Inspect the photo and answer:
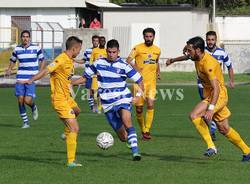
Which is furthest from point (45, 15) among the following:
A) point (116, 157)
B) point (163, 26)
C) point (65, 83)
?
point (65, 83)

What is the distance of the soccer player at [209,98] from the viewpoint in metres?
12.1

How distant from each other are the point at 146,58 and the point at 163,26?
1321 inches

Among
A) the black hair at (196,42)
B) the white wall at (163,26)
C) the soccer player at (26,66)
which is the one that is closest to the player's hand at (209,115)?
the black hair at (196,42)

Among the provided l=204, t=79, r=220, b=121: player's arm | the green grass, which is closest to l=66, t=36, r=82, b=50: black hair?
the green grass

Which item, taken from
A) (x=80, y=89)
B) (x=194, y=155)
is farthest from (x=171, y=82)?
(x=194, y=155)

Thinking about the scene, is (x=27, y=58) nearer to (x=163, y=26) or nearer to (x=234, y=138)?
(x=234, y=138)

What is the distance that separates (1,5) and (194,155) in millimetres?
44017

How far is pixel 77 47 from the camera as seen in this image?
12.4 m

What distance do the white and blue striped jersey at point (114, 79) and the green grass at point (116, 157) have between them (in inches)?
37.2

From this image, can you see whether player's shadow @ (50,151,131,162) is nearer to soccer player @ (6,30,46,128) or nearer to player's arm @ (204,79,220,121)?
player's arm @ (204,79,220,121)

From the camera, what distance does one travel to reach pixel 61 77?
1251 cm

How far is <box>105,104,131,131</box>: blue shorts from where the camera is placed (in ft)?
41.8

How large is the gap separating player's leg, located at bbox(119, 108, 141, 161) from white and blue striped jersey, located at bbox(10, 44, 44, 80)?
21.5 feet

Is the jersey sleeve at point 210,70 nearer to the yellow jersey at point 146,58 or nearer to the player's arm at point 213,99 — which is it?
the player's arm at point 213,99
